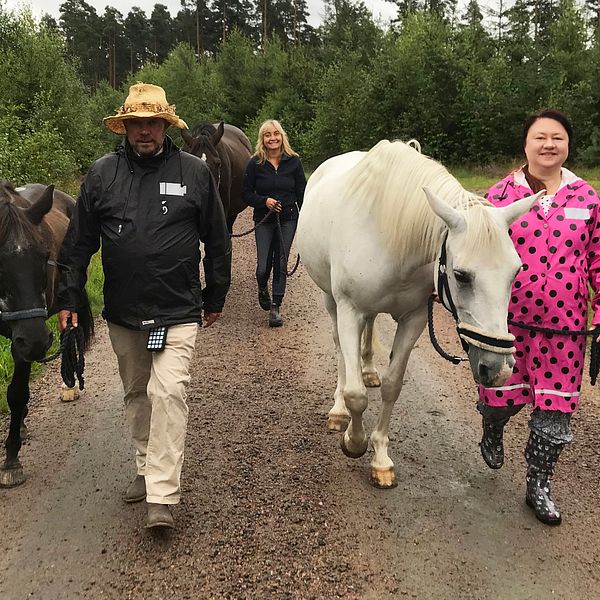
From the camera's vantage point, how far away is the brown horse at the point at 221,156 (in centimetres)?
703

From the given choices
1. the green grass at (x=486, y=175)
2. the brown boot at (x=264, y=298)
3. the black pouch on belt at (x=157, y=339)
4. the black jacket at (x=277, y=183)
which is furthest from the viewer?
the green grass at (x=486, y=175)

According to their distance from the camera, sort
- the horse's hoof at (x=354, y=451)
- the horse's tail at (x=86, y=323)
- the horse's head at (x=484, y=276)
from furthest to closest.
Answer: the horse's tail at (x=86, y=323)
the horse's hoof at (x=354, y=451)
the horse's head at (x=484, y=276)

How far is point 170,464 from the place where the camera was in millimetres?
2707

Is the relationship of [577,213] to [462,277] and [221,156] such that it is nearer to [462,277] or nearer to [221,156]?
[462,277]

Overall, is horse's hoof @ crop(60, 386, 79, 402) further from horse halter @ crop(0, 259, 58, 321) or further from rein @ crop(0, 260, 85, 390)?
horse halter @ crop(0, 259, 58, 321)

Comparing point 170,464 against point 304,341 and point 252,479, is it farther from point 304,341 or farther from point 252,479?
point 304,341

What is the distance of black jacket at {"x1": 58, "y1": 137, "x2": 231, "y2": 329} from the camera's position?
108 inches

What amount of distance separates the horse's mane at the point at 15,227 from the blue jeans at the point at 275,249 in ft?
11.6

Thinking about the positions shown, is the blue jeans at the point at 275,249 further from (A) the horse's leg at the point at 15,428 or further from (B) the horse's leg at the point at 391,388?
(A) the horse's leg at the point at 15,428

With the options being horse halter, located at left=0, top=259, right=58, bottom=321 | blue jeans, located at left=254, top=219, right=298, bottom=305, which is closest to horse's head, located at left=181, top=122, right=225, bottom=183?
blue jeans, located at left=254, top=219, right=298, bottom=305

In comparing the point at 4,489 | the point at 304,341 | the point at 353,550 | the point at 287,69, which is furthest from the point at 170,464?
the point at 287,69

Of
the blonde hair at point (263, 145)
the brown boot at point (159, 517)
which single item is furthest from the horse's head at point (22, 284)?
the blonde hair at point (263, 145)

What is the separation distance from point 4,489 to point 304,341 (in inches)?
120

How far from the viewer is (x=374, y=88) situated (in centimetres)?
2502
